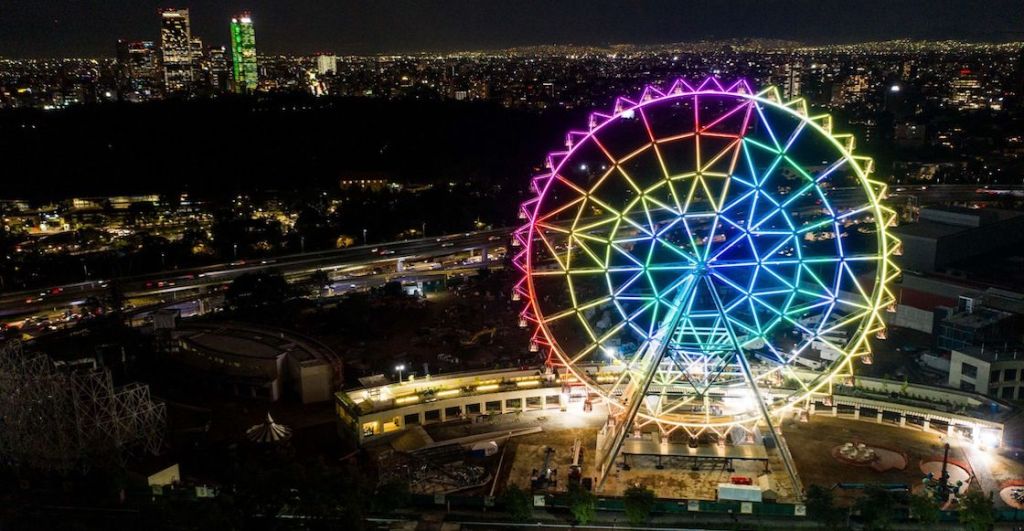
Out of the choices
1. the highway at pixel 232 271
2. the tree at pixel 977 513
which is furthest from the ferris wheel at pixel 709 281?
the highway at pixel 232 271

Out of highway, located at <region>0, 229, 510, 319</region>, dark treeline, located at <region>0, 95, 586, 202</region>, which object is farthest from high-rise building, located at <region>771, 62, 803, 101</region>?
highway, located at <region>0, 229, 510, 319</region>

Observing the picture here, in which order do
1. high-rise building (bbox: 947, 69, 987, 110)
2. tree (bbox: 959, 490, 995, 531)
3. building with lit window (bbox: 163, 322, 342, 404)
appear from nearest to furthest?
tree (bbox: 959, 490, 995, 531), building with lit window (bbox: 163, 322, 342, 404), high-rise building (bbox: 947, 69, 987, 110)

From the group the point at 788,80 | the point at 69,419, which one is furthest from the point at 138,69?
the point at 69,419

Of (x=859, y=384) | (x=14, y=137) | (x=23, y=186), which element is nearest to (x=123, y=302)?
(x=859, y=384)

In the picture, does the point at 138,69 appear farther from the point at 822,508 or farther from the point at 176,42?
the point at 822,508

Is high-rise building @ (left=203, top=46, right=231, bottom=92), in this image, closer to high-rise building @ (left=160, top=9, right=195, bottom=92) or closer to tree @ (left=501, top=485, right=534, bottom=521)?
high-rise building @ (left=160, top=9, right=195, bottom=92)

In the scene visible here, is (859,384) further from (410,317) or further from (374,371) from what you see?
(410,317)
